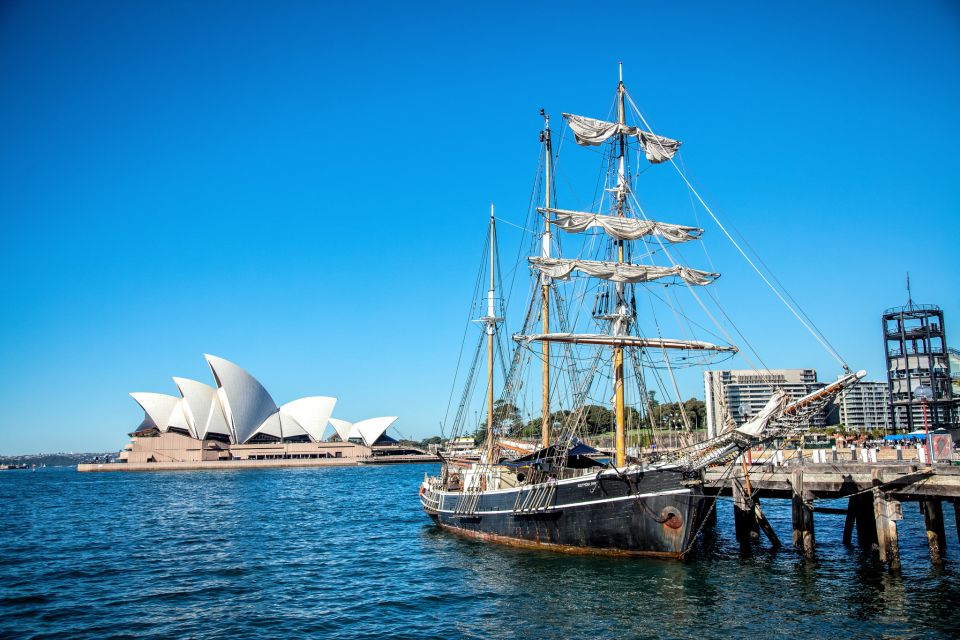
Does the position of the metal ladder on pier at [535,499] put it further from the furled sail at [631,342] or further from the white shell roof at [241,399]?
the white shell roof at [241,399]

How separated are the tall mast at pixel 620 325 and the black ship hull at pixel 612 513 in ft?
5.80

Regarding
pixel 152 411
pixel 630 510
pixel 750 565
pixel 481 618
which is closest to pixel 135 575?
pixel 481 618

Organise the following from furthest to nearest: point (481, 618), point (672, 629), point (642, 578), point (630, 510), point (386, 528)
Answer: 1. point (386, 528)
2. point (630, 510)
3. point (642, 578)
4. point (481, 618)
5. point (672, 629)


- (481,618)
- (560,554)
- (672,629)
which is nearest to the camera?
(672,629)

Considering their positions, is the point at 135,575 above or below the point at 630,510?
below

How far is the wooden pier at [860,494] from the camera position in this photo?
1956cm

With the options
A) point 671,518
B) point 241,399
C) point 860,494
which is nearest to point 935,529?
point 860,494

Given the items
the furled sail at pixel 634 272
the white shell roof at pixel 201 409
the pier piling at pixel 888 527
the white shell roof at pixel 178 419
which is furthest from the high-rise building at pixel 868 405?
the pier piling at pixel 888 527

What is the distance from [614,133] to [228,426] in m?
101

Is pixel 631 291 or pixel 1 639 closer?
pixel 1 639

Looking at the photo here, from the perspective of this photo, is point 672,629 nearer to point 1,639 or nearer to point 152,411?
point 1,639

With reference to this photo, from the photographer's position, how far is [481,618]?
1675 cm

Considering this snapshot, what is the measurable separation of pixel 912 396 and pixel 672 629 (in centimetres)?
6306

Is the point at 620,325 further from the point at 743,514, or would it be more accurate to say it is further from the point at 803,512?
the point at 803,512
